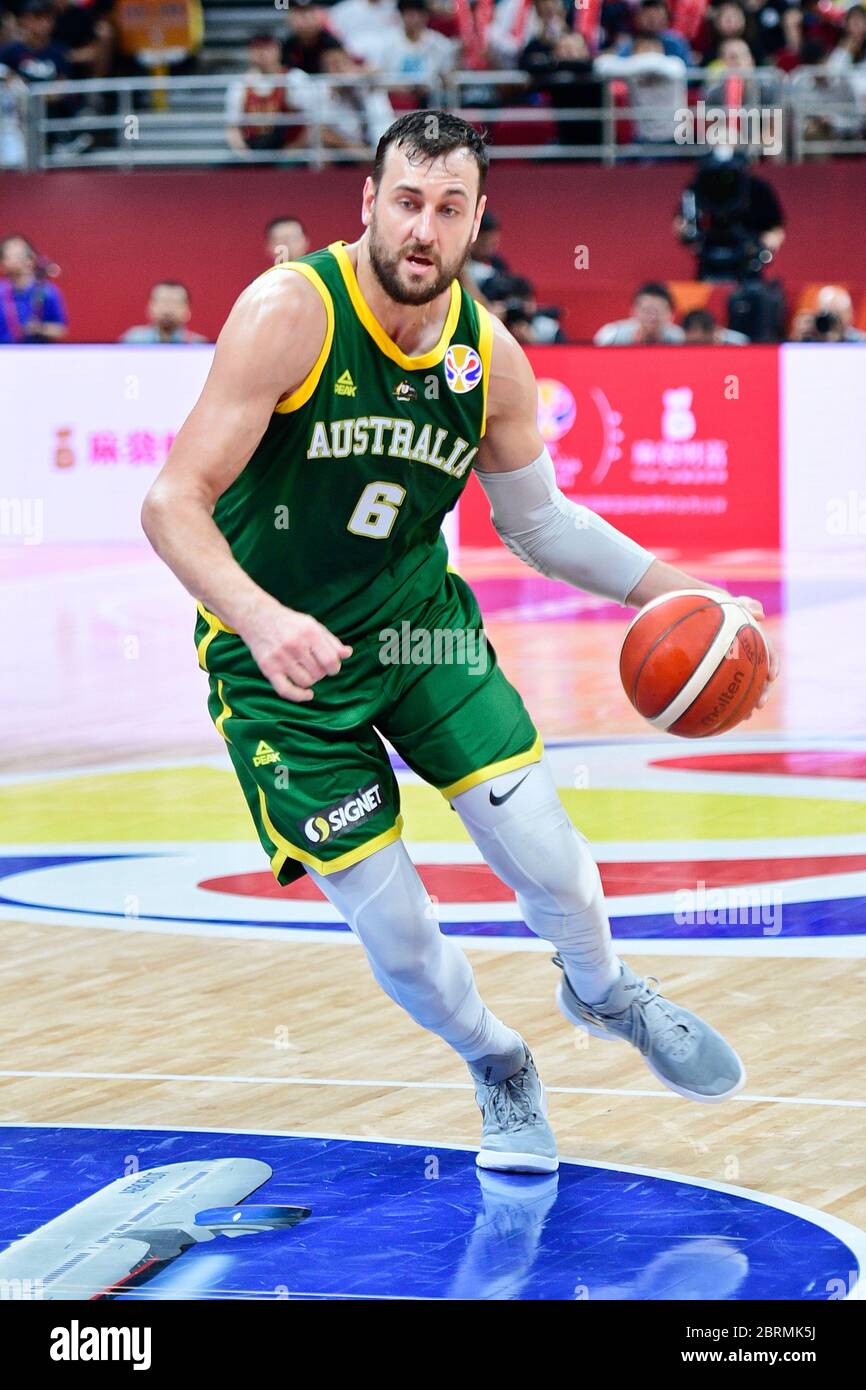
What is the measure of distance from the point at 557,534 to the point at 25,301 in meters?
12.4

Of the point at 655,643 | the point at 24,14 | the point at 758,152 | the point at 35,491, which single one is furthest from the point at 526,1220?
the point at 24,14

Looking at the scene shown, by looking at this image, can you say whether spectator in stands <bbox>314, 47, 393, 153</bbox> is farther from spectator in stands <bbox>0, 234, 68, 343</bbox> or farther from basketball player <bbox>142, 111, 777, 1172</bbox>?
basketball player <bbox>142, 111, 777, 1172</bbox>

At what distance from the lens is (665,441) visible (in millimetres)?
14875

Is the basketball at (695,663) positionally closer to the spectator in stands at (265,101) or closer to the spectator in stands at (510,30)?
the spectator in stands at (265,101)

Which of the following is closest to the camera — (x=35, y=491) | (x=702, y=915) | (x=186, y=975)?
(x=186, y=975)

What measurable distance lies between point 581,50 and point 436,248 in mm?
13894

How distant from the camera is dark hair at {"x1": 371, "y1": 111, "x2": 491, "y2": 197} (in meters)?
4.08

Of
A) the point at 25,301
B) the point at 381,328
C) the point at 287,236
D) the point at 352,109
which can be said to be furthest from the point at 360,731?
the point at 352,109

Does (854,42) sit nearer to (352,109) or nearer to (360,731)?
(352,109)

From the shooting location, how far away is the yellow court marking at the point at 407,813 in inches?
310

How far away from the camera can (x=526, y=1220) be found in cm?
426

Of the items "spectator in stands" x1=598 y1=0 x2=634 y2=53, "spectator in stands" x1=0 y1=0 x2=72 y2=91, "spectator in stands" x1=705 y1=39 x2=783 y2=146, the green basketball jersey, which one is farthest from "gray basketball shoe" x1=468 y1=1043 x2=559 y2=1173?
"spectator in stands" x1=0 y1=0 x2=72 y2=91

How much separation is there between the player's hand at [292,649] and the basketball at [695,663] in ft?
3.15
